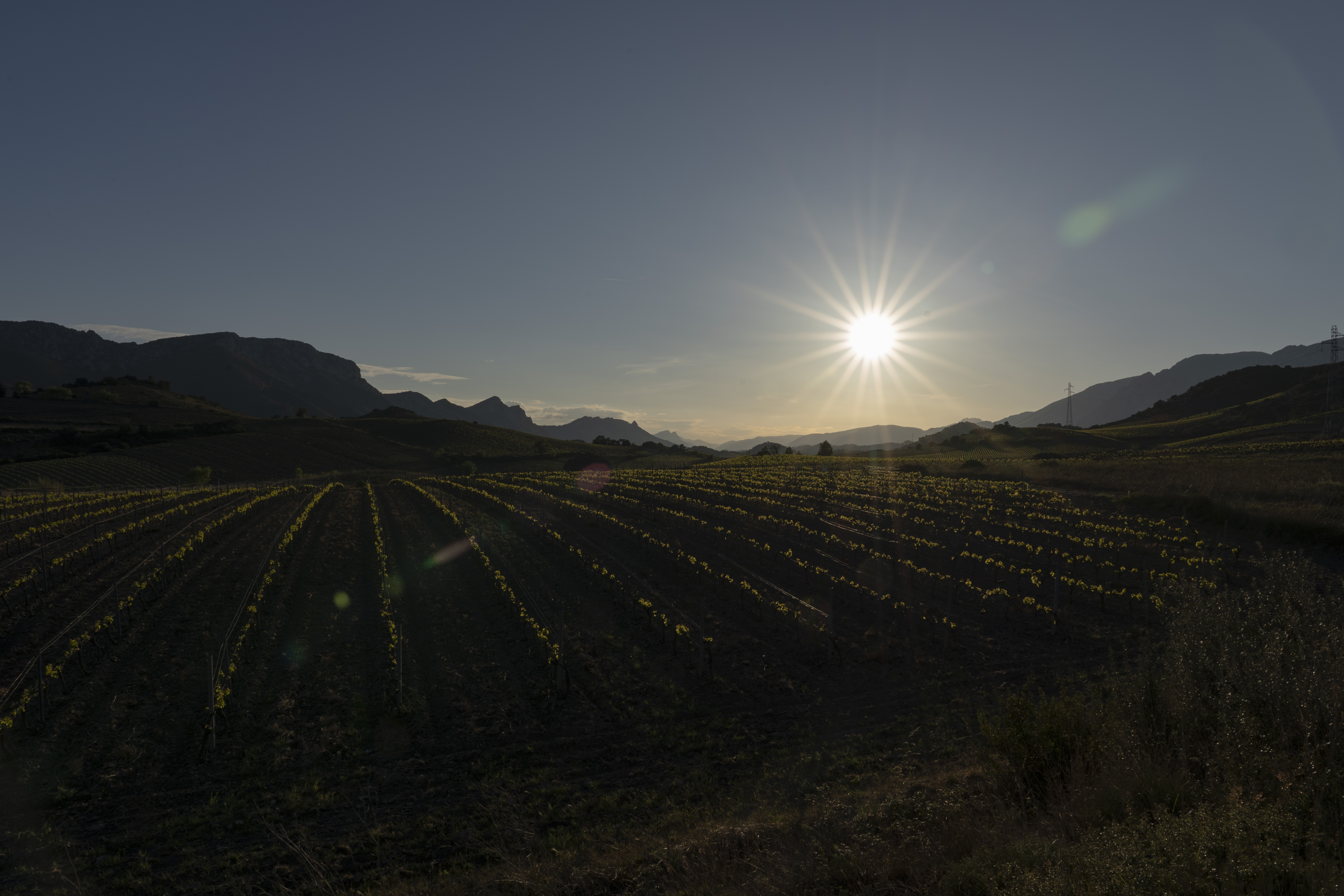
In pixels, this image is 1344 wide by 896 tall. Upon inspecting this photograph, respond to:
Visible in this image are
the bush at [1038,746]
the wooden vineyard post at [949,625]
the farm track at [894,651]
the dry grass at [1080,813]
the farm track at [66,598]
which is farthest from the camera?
the wooden vineyard post at [949,625]

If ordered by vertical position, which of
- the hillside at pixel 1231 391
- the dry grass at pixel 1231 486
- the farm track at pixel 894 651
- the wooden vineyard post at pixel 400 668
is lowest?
the farm track at pixel 894 651

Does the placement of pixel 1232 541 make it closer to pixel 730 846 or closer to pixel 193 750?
pixel 730 846

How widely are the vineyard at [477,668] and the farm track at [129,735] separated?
6 centimetres

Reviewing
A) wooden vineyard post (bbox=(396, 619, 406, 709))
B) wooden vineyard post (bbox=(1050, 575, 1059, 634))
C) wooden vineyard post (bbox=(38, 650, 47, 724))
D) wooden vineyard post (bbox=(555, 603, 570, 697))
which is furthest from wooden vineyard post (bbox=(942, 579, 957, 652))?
wooden vineyard post (bbox=(38, 650, 47, 724))

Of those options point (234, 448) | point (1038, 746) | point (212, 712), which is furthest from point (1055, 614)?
point (234, 448)

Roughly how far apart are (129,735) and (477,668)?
611 cm

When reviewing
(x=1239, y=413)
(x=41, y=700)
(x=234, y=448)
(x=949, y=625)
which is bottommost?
(x=949, y=625)

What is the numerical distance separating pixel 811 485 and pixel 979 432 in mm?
73751

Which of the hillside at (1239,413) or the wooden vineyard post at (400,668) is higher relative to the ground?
the hillside at (1239,413)

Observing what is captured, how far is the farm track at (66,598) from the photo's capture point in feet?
46.1

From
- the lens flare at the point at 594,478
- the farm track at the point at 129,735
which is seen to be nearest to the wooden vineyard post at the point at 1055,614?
the farm track at the point at 129,735

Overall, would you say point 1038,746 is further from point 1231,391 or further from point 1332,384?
point 1231,391

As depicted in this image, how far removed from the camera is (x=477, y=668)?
13672mm

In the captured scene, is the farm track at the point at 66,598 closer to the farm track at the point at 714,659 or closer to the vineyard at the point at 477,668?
the vineyard at the point at 477,668
